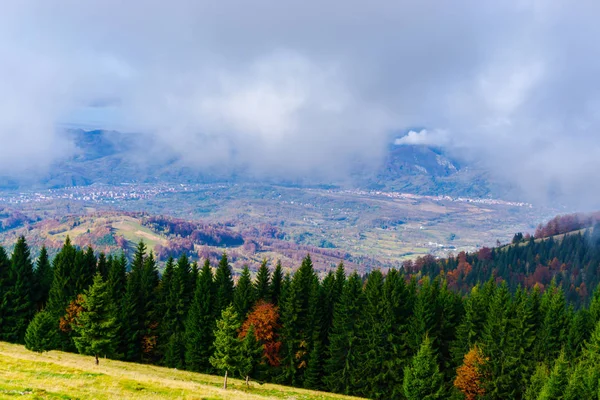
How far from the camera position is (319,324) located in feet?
269

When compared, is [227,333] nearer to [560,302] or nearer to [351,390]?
[351,390]

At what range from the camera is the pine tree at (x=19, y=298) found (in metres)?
79.1

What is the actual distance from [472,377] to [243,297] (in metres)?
39.6

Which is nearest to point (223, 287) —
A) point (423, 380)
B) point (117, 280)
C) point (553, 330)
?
point (117, 280)

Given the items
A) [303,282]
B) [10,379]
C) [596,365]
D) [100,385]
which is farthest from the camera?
[303,282]

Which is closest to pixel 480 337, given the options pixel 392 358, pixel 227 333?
pixel 392 358

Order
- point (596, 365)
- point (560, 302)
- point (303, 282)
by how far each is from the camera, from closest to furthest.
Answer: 1. point (596, 365)
2. point (560, 302)
3. point (303, 282)

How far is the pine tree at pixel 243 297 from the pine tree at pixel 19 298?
36.5 metres

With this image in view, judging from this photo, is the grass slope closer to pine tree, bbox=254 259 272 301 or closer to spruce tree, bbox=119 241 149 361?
spruce tree, bbox=119 241 149 361

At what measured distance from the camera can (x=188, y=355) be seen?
261 ft

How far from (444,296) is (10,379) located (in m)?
68.7

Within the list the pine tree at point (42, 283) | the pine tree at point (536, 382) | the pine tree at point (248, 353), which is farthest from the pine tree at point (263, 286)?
the pine tree at point (536, 382)

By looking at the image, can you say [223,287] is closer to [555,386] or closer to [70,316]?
[70,316]

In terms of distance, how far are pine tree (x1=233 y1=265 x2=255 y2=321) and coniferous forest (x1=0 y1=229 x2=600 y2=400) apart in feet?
0.67
